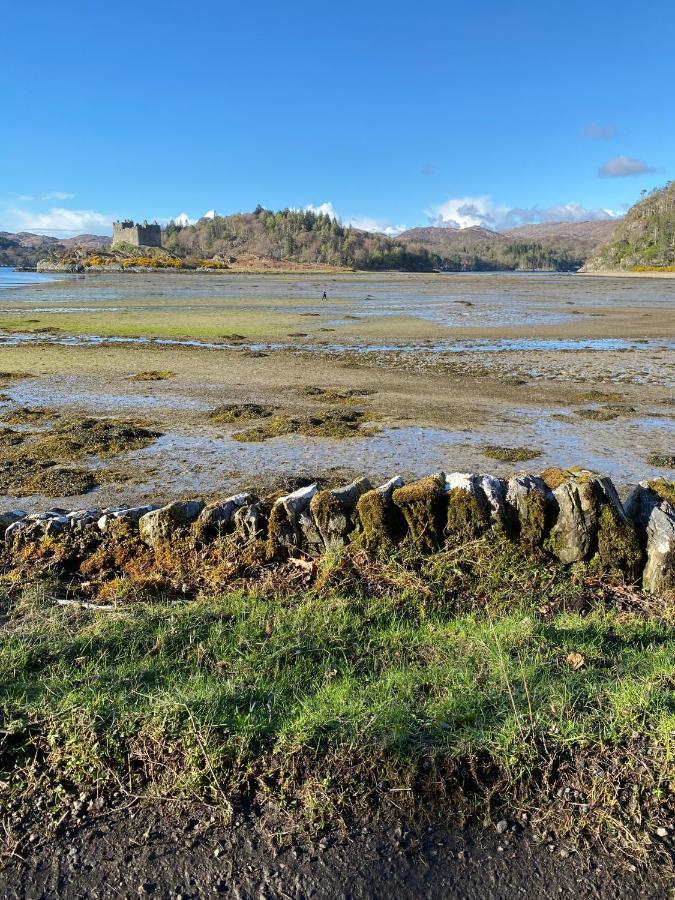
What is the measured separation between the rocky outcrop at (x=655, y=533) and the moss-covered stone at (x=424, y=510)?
1.61m

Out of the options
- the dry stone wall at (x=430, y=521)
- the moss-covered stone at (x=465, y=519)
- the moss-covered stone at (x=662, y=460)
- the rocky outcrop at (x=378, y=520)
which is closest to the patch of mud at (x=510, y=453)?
the moss-covered stone at (x=662, y=460)

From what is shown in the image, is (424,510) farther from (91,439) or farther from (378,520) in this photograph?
(91,439)

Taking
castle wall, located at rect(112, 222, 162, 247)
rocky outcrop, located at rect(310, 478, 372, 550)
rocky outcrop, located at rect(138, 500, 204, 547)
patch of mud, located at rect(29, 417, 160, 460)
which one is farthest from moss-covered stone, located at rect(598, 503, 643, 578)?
castle wall, located at rect(112, 222, 162, 247)

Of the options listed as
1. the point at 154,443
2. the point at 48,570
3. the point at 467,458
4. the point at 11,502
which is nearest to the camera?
the point at 48,570

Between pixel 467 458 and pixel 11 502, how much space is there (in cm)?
623

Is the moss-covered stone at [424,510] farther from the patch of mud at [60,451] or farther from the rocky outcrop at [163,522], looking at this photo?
the patch of mud at [60,451]

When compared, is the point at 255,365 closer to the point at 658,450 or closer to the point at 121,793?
the point at 658,450

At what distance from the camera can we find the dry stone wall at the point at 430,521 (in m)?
5.59

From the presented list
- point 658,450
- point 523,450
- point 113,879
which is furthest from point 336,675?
point 658,450

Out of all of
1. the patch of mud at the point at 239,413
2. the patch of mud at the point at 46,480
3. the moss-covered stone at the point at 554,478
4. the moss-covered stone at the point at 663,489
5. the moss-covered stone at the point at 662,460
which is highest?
the moss-covered stone at the point at 554,478

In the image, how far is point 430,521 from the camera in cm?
584

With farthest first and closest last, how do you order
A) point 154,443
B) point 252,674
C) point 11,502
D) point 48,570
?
1. point 154,443
2. point 11,502
3. point 48,570
4. point 252,674

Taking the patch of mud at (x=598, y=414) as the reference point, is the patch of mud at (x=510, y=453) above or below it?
below

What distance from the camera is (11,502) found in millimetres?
8312
